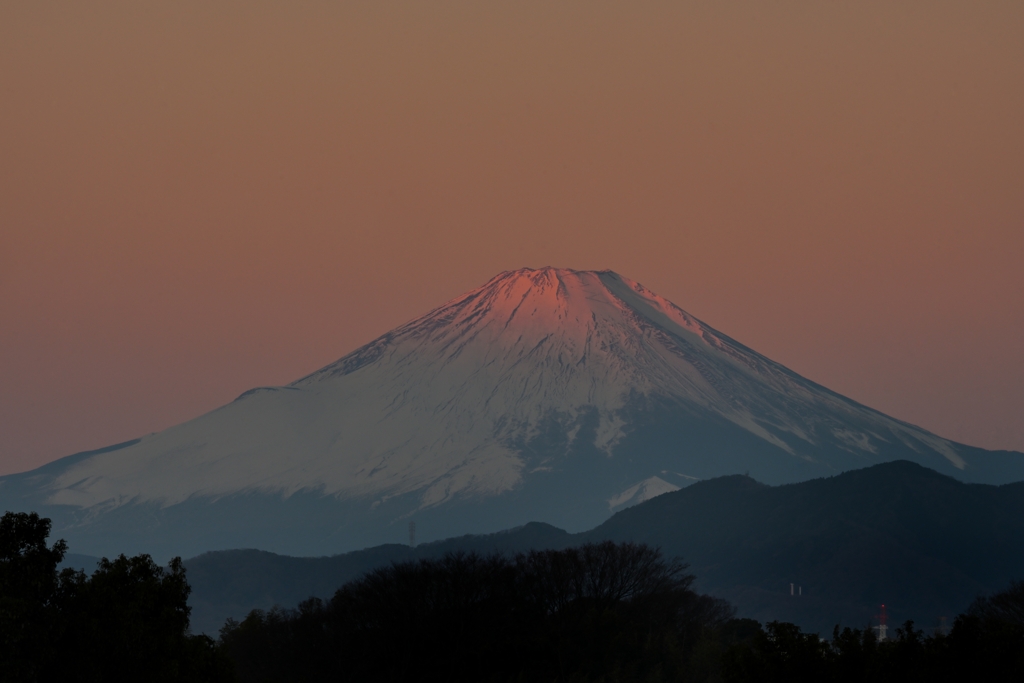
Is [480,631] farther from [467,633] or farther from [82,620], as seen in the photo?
[82,620]

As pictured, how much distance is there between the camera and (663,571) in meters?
74.1

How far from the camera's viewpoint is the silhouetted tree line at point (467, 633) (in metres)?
28.0

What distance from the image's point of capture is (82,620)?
28.1 m

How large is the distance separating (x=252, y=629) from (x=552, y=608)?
12837mm

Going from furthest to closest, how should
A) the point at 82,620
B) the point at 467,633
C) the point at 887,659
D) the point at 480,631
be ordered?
the point at 480,631
the point at 467,633
the point at 887,659
the point at 82,620

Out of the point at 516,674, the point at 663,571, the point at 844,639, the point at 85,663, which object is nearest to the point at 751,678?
the point at 844,639

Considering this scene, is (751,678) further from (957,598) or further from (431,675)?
(957,598)

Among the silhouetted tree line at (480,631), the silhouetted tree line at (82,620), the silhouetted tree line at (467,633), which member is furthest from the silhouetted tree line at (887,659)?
the silhouetted tree line at (480,631)

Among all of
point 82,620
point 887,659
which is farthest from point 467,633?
point 82,620

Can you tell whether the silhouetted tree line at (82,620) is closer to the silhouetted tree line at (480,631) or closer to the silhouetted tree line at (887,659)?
the silhouetted tree line at (887,659)

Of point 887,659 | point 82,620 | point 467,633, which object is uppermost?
point 82,620

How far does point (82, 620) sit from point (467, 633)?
1118 inches

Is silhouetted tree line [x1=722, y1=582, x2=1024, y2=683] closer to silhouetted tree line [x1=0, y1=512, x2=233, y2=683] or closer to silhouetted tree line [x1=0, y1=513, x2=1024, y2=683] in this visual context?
silhouetted tree line [x1=0, y1=513, x2=1024, y2=683]

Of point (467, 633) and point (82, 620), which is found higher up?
point (82, 620)
